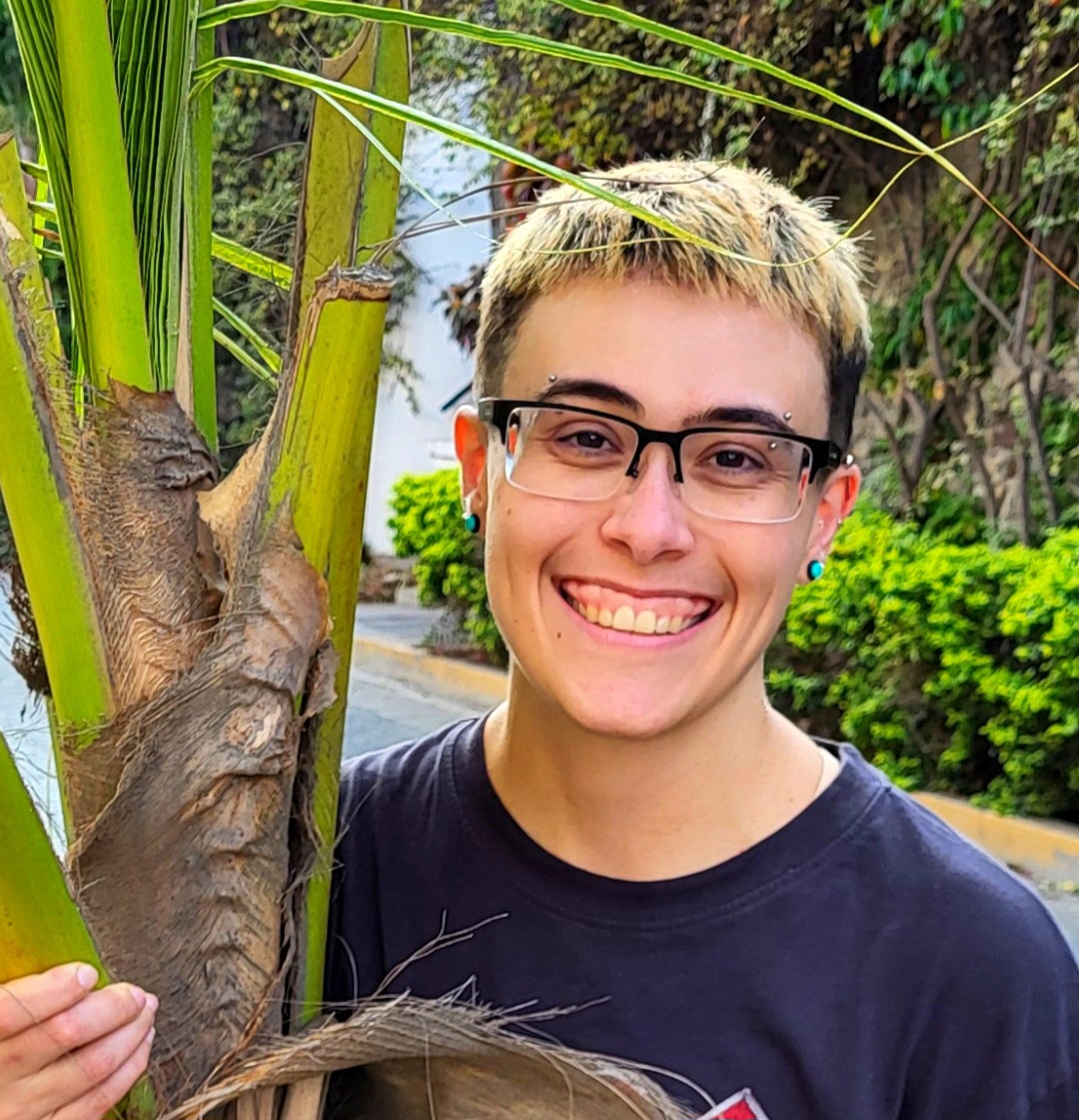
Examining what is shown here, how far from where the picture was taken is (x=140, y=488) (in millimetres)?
760

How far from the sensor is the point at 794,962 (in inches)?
38.0

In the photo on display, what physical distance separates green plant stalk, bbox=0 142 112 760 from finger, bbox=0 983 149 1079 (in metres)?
0.17

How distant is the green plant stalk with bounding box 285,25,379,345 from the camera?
0.80m

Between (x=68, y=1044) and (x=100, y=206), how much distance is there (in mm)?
475

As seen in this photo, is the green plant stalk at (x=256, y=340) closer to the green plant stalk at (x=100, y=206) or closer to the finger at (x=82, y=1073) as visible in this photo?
the green plant stalk at (x=100, y=206)

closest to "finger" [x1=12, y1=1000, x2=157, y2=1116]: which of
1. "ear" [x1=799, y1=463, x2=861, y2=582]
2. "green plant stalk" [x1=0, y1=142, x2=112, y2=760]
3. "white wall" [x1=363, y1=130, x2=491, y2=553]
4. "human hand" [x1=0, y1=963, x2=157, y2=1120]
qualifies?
"human hand" [x1=0, y1=963, x2=157, y2=1120]

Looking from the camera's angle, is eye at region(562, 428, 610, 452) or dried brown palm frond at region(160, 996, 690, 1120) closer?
dried brown palm frond at region(160, 996, 690, 1120)

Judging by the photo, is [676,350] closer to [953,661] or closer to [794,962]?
[794,962]

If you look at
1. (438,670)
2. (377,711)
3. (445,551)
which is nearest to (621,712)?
(377,711)

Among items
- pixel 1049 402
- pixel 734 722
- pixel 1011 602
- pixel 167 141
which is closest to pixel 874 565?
pixel 1011 602

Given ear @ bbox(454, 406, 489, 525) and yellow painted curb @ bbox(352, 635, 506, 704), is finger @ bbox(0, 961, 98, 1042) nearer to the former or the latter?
ear @ bbox(454, 406, 489, 525)

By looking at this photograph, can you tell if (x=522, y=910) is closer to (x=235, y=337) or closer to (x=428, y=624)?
(x=235, y=337)

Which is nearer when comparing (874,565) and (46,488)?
(46,488)

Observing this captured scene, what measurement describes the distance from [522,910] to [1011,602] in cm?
289
